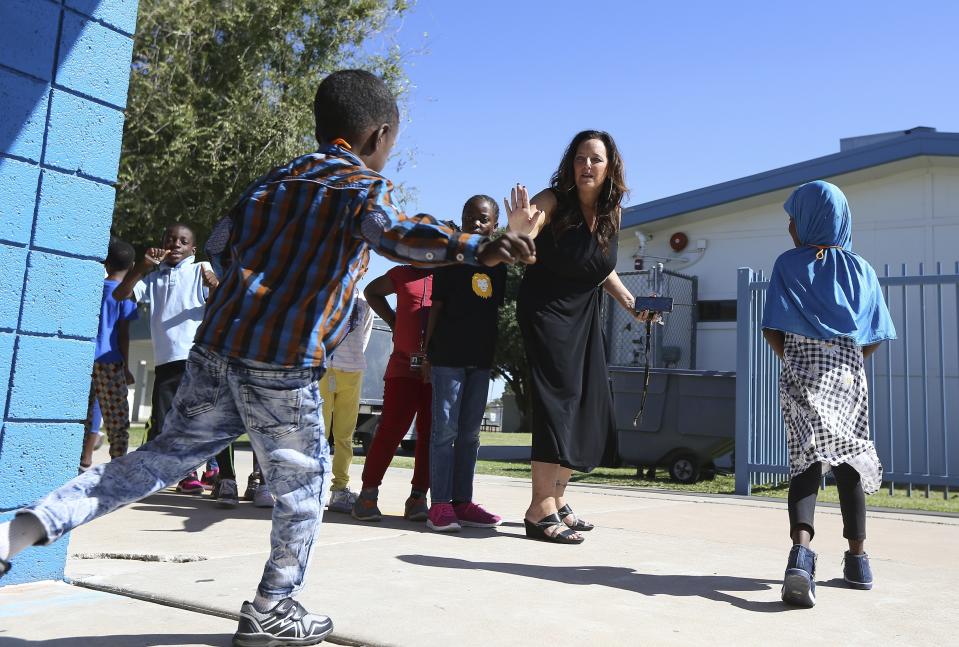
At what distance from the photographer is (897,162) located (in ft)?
40.7

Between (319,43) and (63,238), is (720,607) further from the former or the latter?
(319,43)

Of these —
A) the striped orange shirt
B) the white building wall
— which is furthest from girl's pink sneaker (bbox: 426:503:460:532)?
the white building wall

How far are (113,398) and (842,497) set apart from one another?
4.54 m

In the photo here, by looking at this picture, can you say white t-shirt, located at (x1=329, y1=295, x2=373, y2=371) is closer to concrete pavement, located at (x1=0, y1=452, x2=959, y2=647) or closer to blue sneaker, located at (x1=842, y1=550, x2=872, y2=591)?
concrete pavement, located at (x1=0, y1=452, x2=959, y2=647)

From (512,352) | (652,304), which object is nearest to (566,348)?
(652,304)

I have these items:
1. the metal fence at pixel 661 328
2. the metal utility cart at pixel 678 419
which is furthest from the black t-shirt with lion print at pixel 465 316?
the metal fence at pixel 661 328

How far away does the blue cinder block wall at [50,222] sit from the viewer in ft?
9.10

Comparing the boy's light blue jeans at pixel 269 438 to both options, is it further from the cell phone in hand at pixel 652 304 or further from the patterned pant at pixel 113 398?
the patterned pant at pixel 113 398

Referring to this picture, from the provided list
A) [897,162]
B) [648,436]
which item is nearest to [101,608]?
[648,436]

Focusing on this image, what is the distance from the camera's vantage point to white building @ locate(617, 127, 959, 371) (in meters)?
12.2

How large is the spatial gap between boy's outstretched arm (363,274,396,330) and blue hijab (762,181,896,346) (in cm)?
236

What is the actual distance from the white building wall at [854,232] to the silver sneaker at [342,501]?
9.31m

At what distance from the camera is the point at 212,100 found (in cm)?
1516

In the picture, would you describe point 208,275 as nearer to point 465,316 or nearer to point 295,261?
point 465,316
